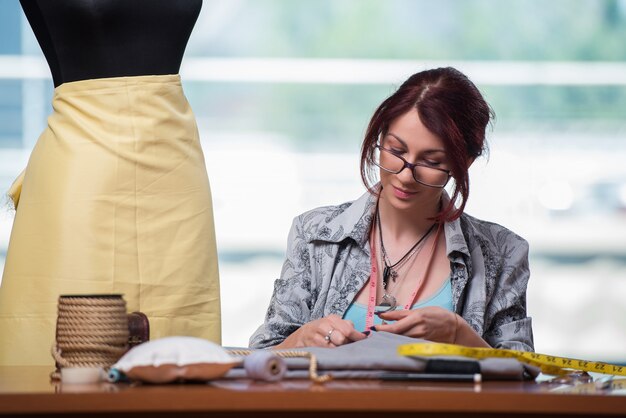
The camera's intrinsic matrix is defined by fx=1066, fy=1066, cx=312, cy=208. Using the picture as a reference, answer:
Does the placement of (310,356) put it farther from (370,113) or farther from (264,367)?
(370,113)

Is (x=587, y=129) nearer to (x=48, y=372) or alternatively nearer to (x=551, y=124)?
(x=551, y=124)

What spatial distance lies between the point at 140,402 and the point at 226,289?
18.0 ft

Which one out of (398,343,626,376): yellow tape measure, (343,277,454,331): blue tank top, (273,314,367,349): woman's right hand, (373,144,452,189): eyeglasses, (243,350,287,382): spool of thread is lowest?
(243,350,287,382): spool of thread

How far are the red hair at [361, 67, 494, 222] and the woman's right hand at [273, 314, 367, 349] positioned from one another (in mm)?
499

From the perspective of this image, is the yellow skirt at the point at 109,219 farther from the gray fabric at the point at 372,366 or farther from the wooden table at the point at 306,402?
the wooden table at the point at 306,402

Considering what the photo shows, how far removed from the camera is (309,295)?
7.75ft

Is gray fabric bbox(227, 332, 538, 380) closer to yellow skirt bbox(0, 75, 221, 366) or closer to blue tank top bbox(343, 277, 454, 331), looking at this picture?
yellow skirt bbox(0, 75, 221, 366)

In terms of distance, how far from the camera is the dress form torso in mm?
1849

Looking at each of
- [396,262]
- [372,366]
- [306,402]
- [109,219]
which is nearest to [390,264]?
[396,262]

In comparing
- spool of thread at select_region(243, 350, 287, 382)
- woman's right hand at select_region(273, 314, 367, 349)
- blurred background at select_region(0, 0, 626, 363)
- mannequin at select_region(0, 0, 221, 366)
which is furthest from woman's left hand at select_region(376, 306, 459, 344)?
blurred background at select_region(0, 0, 626, 363)

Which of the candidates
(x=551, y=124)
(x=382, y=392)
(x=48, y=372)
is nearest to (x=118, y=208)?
(x=48, y=372)

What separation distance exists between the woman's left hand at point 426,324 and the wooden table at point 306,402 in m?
0.64

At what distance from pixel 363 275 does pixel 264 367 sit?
1.00m

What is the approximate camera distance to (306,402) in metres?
1.22
